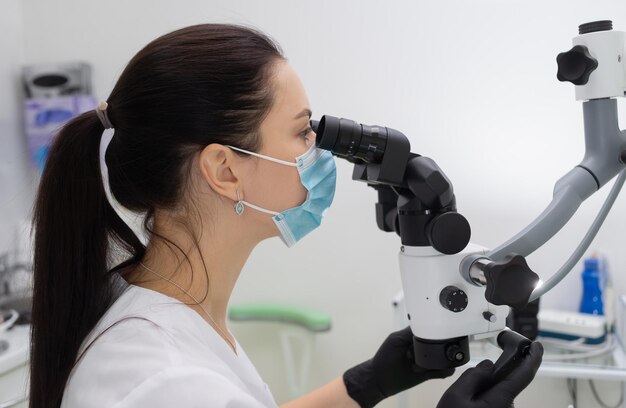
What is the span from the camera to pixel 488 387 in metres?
0.88

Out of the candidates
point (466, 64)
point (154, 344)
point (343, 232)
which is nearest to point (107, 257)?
point (154, 344)

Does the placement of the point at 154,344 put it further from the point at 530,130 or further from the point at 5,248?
the point at 5,248

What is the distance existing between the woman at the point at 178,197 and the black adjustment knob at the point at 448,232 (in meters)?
0.18

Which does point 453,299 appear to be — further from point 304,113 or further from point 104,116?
point 104,116

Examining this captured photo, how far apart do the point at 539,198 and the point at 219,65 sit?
4.58 ft

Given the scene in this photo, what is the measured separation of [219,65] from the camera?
92 cm

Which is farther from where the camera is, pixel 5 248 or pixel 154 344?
pixel 5 248

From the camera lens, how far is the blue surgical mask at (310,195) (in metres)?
1.03

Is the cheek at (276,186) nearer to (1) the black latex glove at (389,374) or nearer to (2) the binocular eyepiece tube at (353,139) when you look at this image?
(2) the binocular eyepiece tube at (353,139)

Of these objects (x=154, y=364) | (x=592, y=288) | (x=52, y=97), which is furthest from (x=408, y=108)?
(x=154, y=364)

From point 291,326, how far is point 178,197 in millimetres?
1361

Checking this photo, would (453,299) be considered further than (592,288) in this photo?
No

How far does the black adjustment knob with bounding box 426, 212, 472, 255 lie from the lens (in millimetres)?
854

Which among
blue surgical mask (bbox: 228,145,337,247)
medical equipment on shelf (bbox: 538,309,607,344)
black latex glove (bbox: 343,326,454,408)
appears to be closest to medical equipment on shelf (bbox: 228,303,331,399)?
medical equipment on shelf (bbox: 538,309,607,344)
